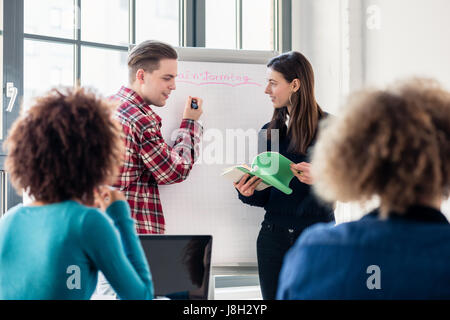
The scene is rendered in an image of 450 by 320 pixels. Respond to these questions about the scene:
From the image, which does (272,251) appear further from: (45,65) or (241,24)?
(241,24)

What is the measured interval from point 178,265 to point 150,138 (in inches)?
29.8

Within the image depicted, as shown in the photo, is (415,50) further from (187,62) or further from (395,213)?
(395,213)

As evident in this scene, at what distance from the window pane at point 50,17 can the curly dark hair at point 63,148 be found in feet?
5.91

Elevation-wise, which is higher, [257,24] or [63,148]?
[257,24]

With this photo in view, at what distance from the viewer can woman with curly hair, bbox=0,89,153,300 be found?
0.90 metres

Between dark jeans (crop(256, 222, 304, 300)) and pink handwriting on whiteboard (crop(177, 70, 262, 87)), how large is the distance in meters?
0.71

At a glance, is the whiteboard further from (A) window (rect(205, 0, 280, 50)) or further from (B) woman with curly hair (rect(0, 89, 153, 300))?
(B) woman with curly hair (rect(0, 89, 153, 300))

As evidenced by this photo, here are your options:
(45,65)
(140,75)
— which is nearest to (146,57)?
(140,75)

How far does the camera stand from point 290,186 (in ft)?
6.25

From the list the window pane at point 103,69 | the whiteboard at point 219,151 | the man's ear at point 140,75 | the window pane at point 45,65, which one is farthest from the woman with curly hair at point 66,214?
the window pane at point 103,69

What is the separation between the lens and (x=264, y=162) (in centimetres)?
174
